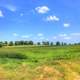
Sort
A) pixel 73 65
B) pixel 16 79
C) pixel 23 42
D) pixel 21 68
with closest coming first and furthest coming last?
pixel 16 79 → pixel 21 68 → pixel 73 65 → pixel 23 42

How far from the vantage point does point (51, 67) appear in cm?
3394

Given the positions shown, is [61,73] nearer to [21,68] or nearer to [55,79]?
[55,79]

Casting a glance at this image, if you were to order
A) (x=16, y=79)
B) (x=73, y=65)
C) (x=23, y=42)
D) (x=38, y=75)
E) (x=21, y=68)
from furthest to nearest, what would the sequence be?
1. (x=23, y=42)
2. (x=73, y=65)
3. (x=21, y=68)
4. (x=38, y=75)
5. (x=16, y=79)

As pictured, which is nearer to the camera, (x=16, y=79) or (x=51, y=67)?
(x=16, y=79)

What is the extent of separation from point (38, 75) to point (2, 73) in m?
4.21

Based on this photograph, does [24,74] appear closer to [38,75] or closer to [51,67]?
[38,75]

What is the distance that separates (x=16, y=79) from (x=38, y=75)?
Answer: 118 inches

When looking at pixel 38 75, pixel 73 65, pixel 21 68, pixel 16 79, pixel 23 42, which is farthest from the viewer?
pixel 23 42

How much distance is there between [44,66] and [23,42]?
319 ft

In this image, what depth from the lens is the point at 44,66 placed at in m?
34.3

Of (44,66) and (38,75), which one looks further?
(44,66)

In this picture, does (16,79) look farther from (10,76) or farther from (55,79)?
(55,79)

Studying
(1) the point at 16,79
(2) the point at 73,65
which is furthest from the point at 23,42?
(1) the point at 16,79

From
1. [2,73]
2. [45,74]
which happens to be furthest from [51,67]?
[2,73]
